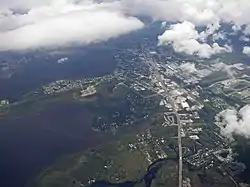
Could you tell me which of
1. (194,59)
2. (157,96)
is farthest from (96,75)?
(194,59)

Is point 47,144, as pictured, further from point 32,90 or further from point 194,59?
point 194,59

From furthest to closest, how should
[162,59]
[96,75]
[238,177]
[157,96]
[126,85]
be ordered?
[162,59]
[96,75]
[126,85]
[157,96]
[238,177]

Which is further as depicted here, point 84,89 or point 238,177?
point 84,89

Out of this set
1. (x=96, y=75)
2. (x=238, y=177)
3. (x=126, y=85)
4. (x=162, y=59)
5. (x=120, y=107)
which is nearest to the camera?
(x=238, y=177)

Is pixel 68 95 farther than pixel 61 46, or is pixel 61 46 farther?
pixel 61 46

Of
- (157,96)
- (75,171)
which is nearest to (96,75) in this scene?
(157,96)

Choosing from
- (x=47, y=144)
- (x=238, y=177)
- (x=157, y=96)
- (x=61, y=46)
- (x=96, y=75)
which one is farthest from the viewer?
(x=61, y=46)

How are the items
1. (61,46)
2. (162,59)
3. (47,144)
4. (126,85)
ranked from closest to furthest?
1. (47,144)
2. (126,85)
3. (162,59)
4. (61,46)

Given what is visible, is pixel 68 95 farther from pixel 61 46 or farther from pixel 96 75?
pixel 61 46
